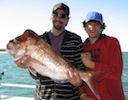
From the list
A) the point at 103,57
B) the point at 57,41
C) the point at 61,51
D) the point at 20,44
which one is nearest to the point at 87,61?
the point at 103,57

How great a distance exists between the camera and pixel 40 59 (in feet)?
11.8

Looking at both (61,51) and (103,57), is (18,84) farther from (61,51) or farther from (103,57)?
(103,57)

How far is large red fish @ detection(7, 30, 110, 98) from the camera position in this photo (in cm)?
357

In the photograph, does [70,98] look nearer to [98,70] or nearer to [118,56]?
[98,70]

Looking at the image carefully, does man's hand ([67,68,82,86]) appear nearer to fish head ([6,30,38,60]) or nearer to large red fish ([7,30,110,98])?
large red fish ([7,30,110,98])

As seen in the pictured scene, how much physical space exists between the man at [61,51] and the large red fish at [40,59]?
0.27 meters

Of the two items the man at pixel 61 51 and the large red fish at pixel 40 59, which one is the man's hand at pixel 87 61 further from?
the large red fish at pixel 40 59

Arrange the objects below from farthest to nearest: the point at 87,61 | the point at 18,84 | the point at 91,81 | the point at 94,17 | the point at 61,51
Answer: the point at 18,84 < the point at 94,17 < the point at 61,51 < the point at 87,61 < the point at 91,81

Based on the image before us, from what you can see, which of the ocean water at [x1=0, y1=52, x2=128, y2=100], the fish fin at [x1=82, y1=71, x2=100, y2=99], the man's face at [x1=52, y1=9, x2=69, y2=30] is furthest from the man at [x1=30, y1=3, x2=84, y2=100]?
the ocean water at [x1=0, y1=52, x2=128, y2=100]

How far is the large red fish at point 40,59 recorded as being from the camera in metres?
3.57

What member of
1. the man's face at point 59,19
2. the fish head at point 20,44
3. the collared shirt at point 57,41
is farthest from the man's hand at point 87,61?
the fish head at point 20,44

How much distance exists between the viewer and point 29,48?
3572 millimetres

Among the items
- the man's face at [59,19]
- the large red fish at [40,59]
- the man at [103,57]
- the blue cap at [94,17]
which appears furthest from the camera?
the blue cap at [94,17]

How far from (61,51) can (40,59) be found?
0.43m
